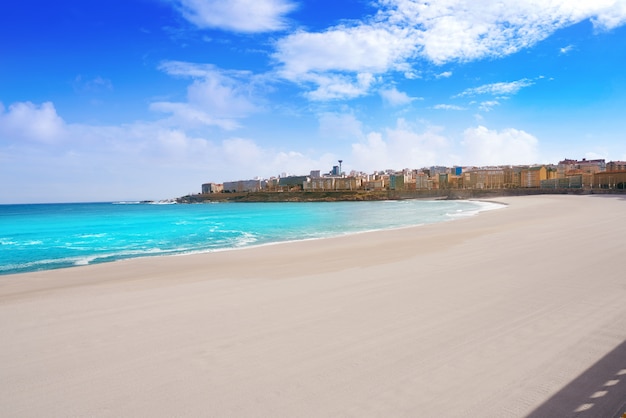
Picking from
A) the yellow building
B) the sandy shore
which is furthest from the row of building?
the sandy shore

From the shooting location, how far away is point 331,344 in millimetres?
4621

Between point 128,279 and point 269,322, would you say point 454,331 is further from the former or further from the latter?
point 128,279

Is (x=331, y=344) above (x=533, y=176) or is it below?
below

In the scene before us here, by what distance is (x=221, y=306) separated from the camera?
6.61 metres

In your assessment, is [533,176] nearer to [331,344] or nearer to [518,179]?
[518,179]

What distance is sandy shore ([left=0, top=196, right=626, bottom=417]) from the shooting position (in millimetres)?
3363

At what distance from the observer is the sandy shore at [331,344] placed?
3363 mm

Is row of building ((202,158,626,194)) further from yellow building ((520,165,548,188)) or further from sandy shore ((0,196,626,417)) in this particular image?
sandy shore ((0,196,626,417))

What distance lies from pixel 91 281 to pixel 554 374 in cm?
1043

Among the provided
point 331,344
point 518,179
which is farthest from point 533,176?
point 331,344

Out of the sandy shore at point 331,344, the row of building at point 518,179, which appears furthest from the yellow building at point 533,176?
the sandy shore at point 331,344

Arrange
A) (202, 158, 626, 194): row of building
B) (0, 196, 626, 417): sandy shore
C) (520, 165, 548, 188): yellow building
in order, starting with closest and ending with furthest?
(0, 196, 626, 417): sandy shore
(202, 158, 626, 194): row of building
(520, 165, 548, 188): yellow building

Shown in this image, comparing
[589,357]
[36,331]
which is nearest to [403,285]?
[589,357]

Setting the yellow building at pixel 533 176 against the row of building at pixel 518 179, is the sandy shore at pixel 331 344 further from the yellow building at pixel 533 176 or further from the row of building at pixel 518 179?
the yellow building at pixel 533 176
